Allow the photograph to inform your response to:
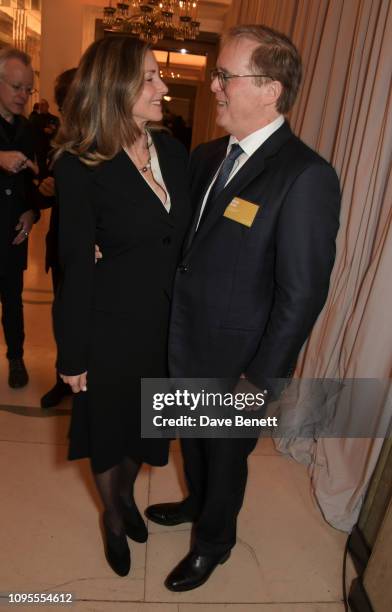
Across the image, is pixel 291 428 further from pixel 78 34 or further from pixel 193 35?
pixel 78 34

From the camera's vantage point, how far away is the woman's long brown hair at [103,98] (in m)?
1.32

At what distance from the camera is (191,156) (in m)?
1.78

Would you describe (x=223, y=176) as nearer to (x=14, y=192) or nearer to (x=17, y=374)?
(x=14, y=192)

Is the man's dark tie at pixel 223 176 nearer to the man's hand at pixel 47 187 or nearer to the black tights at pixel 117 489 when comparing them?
the black tights at pixel 117 489

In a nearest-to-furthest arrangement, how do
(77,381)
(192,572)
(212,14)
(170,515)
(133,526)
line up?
(77,381) → (192,572) → (133,526) → (170,515) → (212,14)

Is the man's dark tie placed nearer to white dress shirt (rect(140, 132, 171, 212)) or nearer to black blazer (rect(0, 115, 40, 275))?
white dress shirt (rect(140, 132, 171, 212))

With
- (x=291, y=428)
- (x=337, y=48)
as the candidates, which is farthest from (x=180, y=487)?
(x=337, y=48)

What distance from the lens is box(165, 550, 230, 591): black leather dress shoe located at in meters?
1.72

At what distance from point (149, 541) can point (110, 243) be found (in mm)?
1249

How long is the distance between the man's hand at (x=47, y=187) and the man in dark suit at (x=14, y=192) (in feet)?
0.28

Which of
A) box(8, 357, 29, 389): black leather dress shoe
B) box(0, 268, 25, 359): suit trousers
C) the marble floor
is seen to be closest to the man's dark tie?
the marble floor

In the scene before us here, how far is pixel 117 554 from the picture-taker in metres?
1.76

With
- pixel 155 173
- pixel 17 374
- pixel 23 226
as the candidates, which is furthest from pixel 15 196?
pixel 155 173

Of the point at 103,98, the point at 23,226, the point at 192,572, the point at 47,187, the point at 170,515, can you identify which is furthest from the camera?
the point at 23,226
